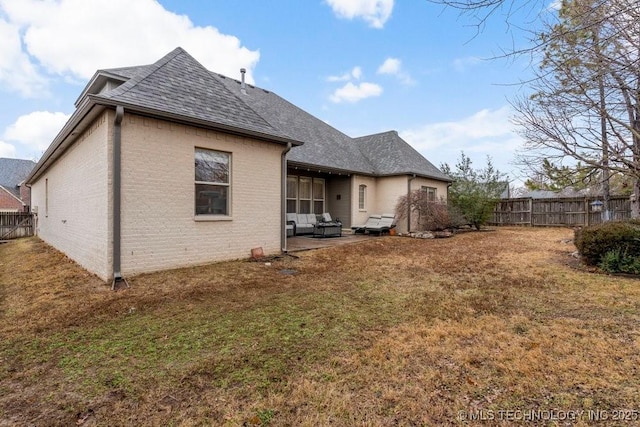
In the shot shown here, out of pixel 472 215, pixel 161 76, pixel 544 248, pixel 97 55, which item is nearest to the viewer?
pixel 161 76

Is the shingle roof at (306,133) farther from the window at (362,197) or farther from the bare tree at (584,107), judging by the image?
the bare tree at (584,107)

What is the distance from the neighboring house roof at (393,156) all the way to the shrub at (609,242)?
311 inches

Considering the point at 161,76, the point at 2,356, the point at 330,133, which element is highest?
the point at 330,133

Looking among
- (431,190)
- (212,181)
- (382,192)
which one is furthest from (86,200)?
(431,190)

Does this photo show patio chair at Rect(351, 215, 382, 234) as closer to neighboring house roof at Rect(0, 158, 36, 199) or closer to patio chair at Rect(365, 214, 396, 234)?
patio chair at Rect(365, 214, 396, 234)

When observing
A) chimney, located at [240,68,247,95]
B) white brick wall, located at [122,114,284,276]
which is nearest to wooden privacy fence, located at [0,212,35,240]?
chimney, located at [240,68,247,95]

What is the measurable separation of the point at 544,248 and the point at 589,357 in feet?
26.3

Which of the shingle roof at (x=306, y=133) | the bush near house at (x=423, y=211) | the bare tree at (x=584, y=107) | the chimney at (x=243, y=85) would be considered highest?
the chimney at (x=243, y=85)

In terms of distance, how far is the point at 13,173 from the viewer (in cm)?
3378

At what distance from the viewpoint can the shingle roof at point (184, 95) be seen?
582cm

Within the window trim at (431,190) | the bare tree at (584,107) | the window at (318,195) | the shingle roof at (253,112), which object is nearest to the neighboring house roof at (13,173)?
the shingle roof at (253,112)

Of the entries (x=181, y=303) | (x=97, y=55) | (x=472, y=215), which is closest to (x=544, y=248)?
(x=472, y=215)

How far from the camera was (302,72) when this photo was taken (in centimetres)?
1546

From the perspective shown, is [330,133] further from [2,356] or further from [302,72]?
[2,356]
